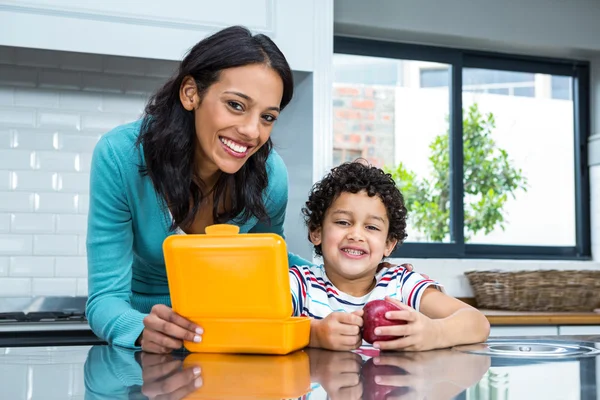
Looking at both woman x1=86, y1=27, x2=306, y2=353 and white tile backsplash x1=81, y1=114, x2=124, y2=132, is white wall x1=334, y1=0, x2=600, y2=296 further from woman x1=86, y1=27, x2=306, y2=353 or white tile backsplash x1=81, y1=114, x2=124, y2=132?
woman x1=86, y1=27, x2=306, y2=353

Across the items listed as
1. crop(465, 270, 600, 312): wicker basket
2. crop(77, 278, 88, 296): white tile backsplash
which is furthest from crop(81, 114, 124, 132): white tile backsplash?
crop(465, 270, 600, 312): wicker basket

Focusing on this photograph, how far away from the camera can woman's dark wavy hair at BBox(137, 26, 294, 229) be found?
1.40 metres

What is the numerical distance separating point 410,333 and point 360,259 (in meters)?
0.39

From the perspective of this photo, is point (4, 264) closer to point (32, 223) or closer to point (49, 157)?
point (32, 223)

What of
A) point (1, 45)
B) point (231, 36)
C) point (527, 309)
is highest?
point (1, 45)

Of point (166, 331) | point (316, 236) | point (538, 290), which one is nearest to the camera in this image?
point (166, 331)

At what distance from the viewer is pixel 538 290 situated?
282 centimetres

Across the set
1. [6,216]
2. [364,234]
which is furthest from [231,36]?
[6,216]

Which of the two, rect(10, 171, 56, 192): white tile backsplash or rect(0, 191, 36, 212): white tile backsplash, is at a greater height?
rect(10, 171, 56, 192): white tile backsplash

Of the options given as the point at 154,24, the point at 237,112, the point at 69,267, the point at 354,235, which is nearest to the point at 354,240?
the point at 354,235

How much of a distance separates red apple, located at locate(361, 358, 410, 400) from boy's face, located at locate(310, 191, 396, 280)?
1.76 ft

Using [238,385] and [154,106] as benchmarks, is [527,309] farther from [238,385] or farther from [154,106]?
[238,385]

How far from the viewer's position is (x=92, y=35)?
2.32m

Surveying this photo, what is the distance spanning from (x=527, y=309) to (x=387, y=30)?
4.48 ft
